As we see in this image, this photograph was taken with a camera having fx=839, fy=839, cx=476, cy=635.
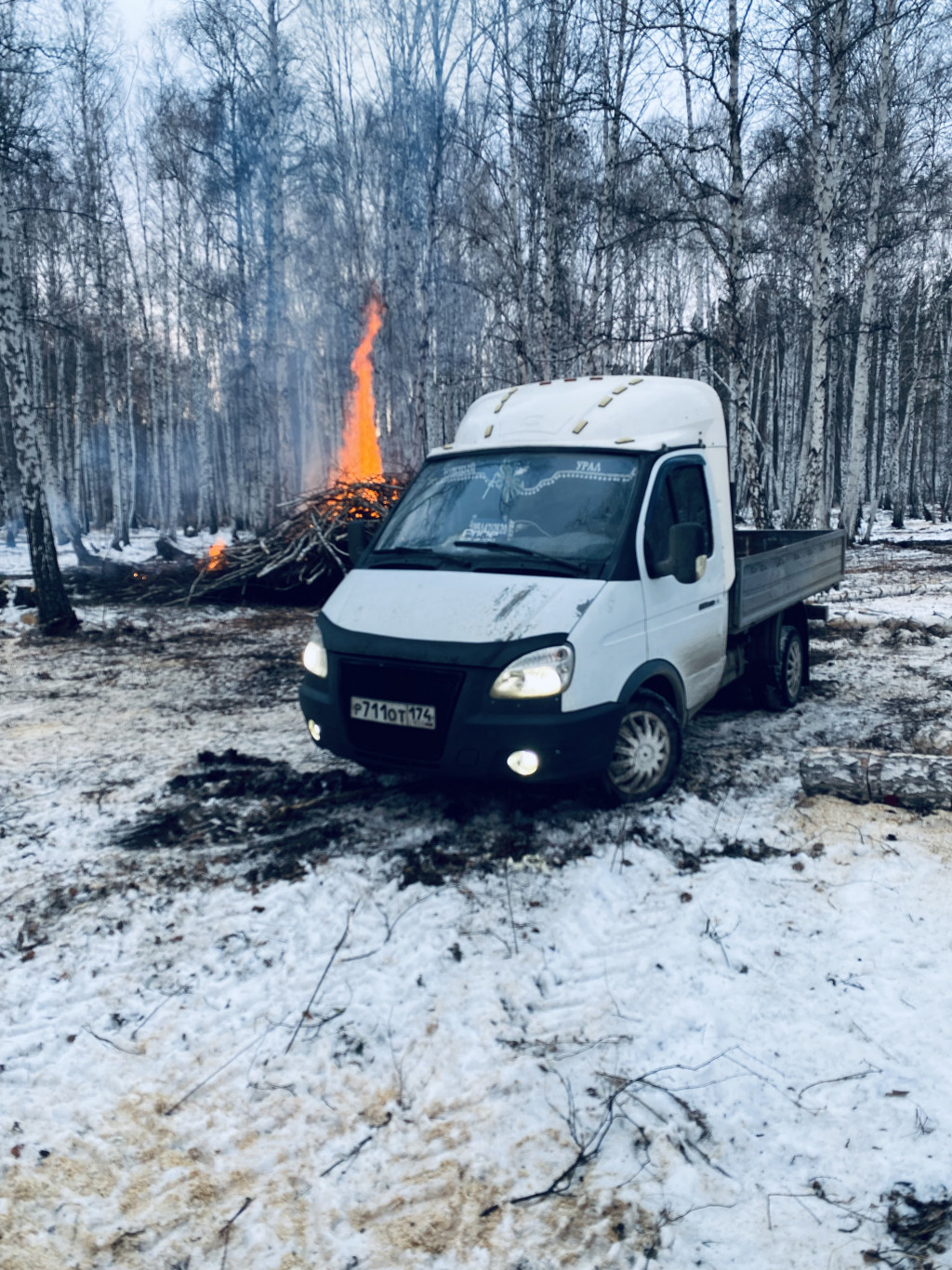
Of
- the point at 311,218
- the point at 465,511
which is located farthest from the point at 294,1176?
the point at 311,218

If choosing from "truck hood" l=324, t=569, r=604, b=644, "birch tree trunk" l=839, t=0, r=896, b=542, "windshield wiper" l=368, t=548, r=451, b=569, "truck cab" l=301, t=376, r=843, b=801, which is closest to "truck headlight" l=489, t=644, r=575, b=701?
"truck cab" l=301, t=376, r=843, b=801

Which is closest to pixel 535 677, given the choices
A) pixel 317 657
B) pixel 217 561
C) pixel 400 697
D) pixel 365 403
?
pixel 400 697

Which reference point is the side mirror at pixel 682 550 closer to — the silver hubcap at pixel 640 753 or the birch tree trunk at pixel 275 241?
the silver hubcap at pixel 640 753

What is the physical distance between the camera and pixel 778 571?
22.6 feet

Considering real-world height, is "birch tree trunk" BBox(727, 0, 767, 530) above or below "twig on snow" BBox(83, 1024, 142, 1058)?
above

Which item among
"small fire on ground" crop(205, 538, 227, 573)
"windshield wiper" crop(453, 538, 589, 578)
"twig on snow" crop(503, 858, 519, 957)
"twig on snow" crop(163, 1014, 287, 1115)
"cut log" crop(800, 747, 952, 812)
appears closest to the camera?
"twig on snow" crop(163, 1014, 287, 1115)

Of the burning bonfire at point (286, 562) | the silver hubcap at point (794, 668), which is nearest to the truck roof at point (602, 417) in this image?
the silver hubcap at point (794, 668)

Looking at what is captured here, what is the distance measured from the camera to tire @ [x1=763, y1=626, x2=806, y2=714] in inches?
280

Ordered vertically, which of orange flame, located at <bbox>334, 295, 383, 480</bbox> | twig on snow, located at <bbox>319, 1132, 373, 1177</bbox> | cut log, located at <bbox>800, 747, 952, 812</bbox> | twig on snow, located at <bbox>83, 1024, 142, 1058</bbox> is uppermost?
orange flame, located at <bbox>334, 295, 383, 480</bbox>

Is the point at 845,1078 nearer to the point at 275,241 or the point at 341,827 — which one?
the point at 341,827

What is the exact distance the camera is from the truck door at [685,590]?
505 cm

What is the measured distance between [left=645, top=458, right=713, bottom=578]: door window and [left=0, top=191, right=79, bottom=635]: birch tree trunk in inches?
335

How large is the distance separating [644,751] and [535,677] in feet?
3.72

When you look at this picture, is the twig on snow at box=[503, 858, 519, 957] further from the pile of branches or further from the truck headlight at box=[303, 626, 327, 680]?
the pile of branches
